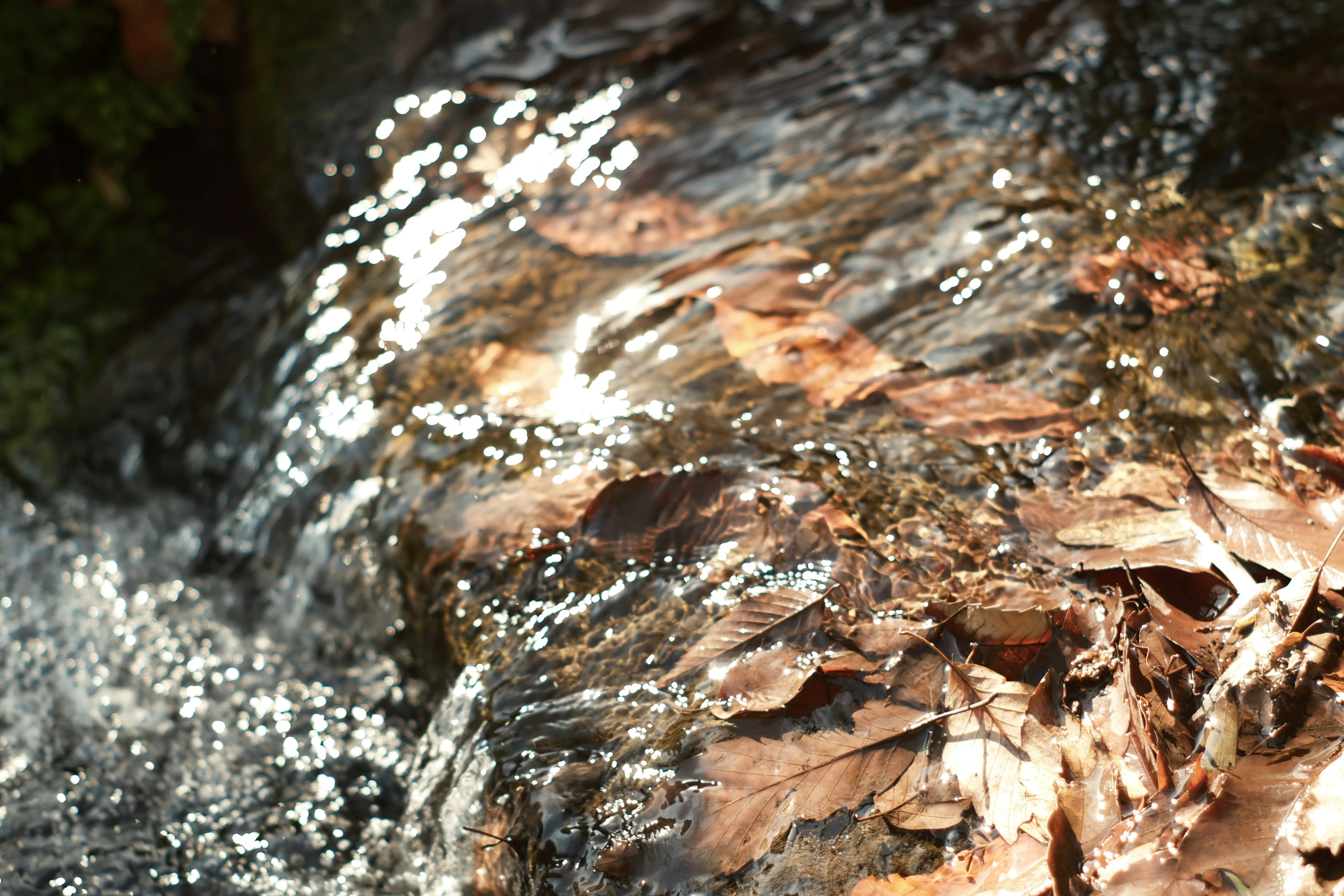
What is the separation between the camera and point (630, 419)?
2049 millimetres

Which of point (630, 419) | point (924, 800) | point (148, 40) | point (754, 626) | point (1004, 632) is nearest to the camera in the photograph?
point (924, 800)

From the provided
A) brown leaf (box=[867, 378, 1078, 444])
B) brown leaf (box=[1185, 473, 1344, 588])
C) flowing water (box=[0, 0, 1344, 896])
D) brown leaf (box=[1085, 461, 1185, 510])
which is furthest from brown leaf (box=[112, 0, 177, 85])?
brown leaf (box=[1185, 473, 1344, 588])

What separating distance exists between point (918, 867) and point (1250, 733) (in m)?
0.50

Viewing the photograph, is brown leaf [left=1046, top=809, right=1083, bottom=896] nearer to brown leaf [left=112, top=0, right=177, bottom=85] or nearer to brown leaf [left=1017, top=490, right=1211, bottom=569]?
brown leaf [left=1017, top=490, right=1211, bottom=569]

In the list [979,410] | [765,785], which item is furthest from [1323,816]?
[979,410]

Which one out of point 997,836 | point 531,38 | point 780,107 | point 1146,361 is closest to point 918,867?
point 997,836

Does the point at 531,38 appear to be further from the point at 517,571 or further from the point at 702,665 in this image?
the point at 702,665

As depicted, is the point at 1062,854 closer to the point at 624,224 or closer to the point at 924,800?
the point at 924,800

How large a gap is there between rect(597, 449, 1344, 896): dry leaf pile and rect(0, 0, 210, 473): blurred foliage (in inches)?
131

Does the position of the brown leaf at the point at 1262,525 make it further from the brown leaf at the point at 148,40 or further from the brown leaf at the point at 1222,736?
the brown leaf at the point at 148,40

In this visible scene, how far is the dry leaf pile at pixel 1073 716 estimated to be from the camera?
1116 millimetres

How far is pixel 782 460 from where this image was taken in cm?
184

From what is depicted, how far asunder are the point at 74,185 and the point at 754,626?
158 inches

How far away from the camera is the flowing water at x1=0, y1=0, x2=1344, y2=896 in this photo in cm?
165
